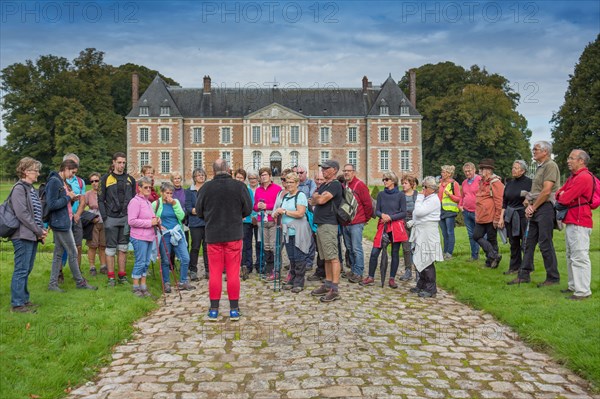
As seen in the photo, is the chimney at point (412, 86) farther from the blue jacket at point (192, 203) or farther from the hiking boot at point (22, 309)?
the hiking boot at point (22, 309)

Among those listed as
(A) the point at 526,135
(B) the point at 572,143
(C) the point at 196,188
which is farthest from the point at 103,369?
(A) the point at 526,135

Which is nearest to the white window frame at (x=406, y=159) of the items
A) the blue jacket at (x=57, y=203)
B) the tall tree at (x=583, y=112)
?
the tall tree at (x=583, y=112)

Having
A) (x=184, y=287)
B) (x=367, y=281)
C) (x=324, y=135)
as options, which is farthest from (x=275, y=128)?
(x=184, y=287)

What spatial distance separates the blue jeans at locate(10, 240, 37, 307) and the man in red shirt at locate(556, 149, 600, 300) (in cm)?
655

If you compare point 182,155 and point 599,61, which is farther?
point 182,155

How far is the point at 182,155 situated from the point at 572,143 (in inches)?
1378

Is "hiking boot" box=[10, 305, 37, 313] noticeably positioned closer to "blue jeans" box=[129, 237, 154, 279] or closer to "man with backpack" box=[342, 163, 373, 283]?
"blue jeans" box=[129, 237, 154, 279]

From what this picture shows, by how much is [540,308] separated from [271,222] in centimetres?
419

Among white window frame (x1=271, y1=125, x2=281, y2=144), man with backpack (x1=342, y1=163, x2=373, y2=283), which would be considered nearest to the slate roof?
white window frame (x1=271, y1=125, x2=281, y2=144)

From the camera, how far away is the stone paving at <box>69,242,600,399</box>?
3.91 meters

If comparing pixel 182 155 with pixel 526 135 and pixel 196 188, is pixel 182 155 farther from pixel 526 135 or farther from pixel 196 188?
pixel 196 188

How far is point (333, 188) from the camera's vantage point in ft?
23.0

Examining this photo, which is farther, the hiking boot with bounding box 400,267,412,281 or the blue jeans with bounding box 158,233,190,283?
the hiking boot with bounding box 400,267,412,281

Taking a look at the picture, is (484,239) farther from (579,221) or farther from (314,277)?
(314,277)
